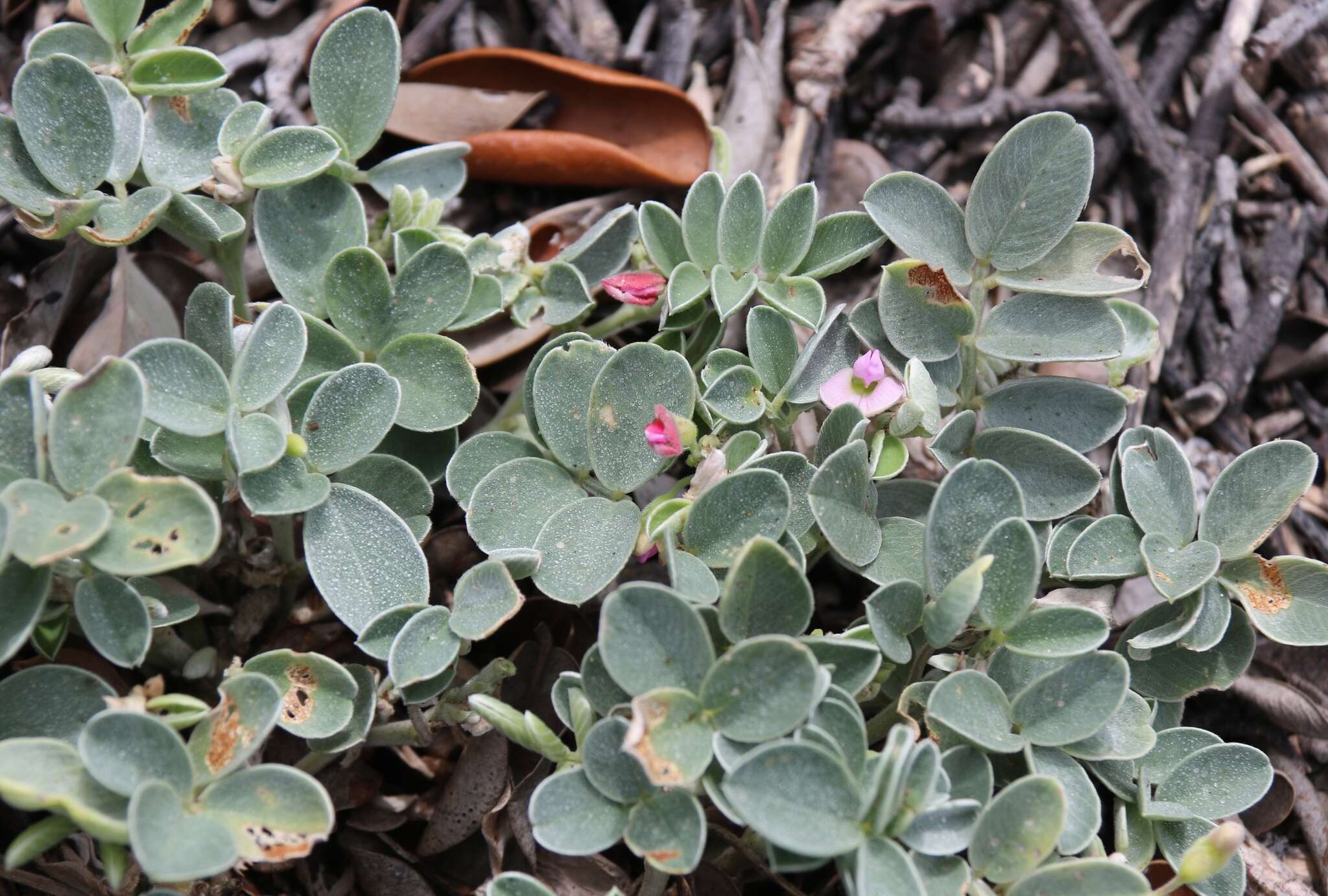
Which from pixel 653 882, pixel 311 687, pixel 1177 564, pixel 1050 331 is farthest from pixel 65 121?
pixel 1177 564

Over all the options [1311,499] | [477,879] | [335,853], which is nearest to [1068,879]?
[477,879]

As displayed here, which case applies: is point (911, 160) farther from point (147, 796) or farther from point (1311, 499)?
point (147, 796)

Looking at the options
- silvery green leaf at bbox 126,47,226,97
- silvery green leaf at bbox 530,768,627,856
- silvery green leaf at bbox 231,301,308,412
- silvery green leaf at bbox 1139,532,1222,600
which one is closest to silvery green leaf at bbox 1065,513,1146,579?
silvery green leaf at bbox 1139,532,1222,600

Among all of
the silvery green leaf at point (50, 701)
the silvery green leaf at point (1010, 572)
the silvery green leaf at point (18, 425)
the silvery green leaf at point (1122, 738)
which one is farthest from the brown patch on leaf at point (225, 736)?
the silvery green leaf at point (1122, 738)

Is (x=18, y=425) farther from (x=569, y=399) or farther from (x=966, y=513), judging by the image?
(x=966, y=513)

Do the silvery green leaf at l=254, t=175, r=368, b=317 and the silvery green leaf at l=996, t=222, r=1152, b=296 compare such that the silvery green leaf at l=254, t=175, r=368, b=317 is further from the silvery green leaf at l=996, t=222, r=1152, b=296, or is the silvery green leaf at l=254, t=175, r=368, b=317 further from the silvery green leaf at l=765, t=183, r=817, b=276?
the silvery green leaf at l=996, t=222, r=1152, b=296
